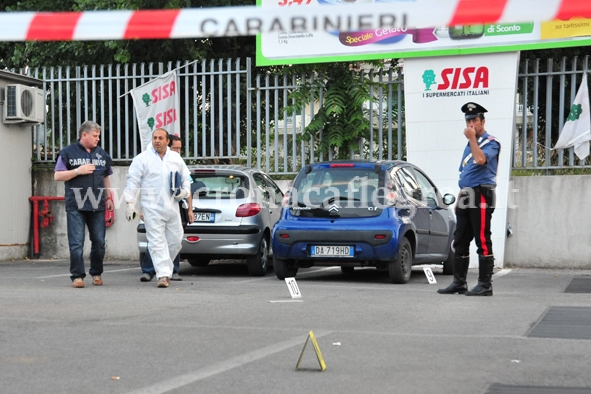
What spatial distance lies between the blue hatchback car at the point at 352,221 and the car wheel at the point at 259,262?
86 centimetres

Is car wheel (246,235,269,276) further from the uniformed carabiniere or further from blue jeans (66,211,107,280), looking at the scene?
the uniformed carabiniere

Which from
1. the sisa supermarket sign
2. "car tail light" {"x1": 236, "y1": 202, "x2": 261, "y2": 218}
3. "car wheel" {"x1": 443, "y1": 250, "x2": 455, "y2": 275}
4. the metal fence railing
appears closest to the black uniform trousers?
"car wheel" {"x1": 443, "y1": 250, "x2": 455, "y2": 275}

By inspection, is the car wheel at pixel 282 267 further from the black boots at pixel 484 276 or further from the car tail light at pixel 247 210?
the black boots at pixel 484 276

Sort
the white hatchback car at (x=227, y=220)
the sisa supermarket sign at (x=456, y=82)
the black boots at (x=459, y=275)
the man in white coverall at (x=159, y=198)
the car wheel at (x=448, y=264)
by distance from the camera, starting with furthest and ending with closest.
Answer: the sisa supermarket sign at (x=456, y=82) < the car wheel at (x=448, y=264) < the white hatchback car at (x=227, y=220) < the man in white coverall at (x=159, y=198) < the black boots at (x=459, y=275)

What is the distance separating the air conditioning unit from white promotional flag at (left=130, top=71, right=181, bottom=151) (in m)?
1.78

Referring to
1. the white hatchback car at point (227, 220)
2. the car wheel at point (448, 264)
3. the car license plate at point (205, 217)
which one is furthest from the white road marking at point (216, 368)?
the car wheel at point (448, 264)

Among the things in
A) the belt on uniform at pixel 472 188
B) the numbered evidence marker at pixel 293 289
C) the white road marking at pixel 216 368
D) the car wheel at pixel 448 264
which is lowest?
the car wheel at pixel 448 264

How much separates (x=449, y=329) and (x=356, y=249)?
4081 mm

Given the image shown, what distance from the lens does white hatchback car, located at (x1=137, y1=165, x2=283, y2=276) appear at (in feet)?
43.0

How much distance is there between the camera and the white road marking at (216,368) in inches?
215

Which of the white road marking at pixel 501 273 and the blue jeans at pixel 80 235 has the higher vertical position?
the blue jeans at pixel 80 235

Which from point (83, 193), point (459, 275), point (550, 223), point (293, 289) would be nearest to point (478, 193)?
point (459, 275)

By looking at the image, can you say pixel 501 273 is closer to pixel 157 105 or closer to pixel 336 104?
pixel 336 104

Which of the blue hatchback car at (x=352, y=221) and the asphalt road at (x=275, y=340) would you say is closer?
the asphalt road at (x=275, y=340)
